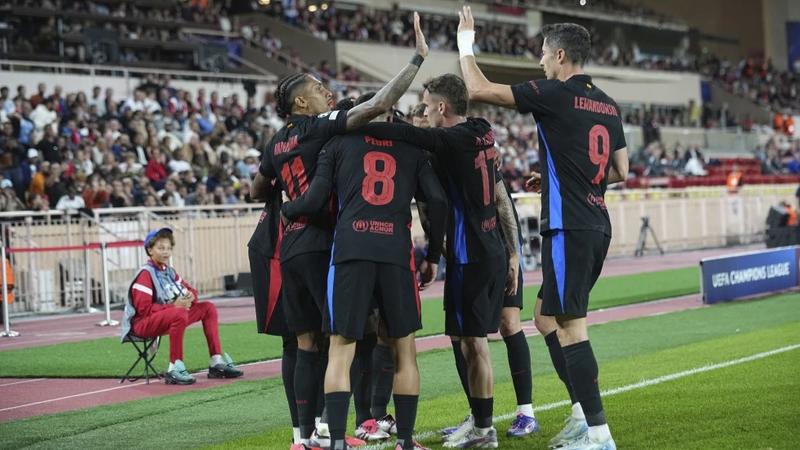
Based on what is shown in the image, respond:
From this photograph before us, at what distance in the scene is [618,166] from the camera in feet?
26.2

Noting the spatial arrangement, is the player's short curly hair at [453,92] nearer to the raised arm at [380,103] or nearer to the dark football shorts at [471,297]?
the raised arm at [380,103]

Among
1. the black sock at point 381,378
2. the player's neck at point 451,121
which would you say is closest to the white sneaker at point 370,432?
the black sock at point 381,378

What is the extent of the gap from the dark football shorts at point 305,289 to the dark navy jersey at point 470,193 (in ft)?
3.17

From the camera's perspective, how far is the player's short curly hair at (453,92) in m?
8.02

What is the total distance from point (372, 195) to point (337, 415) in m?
1.31

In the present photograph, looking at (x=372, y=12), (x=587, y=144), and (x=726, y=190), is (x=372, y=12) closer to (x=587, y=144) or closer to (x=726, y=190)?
(x=726, y=190)

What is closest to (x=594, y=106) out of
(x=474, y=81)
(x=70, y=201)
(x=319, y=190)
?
(x=474, y=81)

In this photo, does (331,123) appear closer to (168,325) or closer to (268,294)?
(268,294)

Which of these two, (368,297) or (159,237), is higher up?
(159,237)

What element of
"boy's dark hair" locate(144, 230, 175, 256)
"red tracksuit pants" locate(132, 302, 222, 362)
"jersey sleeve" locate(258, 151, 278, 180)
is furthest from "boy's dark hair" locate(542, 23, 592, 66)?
"boy's dark hair" locate(144, 230, 175, 256)

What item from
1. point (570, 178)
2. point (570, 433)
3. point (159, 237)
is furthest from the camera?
point (159, 237)

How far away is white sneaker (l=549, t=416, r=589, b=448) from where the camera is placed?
7.77m

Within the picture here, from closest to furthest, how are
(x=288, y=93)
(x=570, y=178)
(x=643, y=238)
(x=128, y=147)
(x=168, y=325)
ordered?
(x=570, y=178) → (x=288, y=93) → (x=168, y=325) → (x=128, y=147) → (x=643, y=238)

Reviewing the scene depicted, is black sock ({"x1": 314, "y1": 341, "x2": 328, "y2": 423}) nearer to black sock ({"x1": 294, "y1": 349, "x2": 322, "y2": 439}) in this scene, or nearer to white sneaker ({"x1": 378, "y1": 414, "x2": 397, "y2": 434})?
black sock ({"x1": 294, "y1": 349, "x2": 322, "y2": 439})
